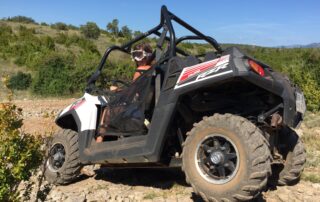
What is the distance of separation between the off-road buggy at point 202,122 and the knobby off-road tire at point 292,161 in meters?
0.01

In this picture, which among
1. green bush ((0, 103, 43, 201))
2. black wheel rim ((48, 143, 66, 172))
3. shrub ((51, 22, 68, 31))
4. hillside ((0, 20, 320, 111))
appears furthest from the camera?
shrub ((51, 22, 68, 31))

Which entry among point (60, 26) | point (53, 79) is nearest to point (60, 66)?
point (53, 79)

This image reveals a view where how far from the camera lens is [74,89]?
19.6m

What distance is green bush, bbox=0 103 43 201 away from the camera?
3.06 meters

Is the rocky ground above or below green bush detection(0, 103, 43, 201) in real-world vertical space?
below

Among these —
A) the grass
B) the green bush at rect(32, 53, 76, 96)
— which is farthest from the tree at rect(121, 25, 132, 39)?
the grass

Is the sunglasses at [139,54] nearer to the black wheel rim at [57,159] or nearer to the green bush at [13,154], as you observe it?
the black wheel rim at [57,159]

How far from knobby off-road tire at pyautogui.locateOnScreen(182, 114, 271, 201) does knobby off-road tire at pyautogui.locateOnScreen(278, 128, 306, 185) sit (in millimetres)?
1330

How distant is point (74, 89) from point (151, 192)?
15146 mm

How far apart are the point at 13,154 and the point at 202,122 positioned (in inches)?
64.8

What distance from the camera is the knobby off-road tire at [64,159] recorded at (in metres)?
5.57

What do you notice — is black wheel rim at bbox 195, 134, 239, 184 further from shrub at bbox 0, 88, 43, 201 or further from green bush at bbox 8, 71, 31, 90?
green bush at bbox 8, 71, 31, 90

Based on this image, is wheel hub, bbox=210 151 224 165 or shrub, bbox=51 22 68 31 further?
shrub, bbox=51 22 68 31

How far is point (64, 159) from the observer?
225 inches
